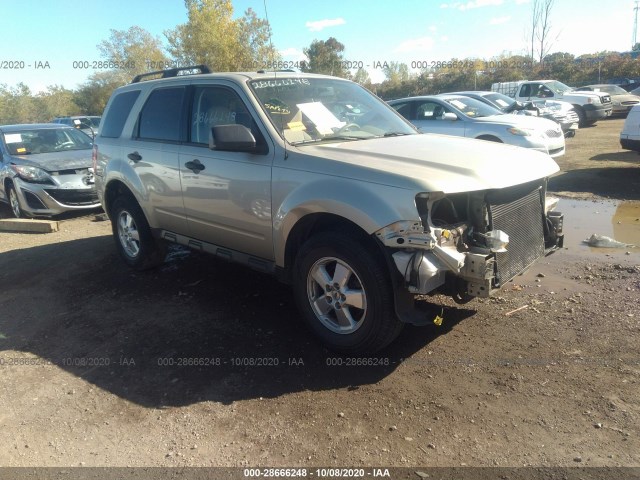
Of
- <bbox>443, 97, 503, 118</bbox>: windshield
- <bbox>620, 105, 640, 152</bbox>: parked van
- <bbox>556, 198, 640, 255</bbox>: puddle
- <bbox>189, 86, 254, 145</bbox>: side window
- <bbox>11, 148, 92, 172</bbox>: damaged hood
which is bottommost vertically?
<bbox>556, 198, 640, 255</bbox>: puddle

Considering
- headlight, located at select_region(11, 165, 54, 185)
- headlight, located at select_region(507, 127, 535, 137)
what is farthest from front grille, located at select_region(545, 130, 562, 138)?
headlight, located at select_region(11, 165, 54, 185)

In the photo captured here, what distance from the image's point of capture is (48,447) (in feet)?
10.1

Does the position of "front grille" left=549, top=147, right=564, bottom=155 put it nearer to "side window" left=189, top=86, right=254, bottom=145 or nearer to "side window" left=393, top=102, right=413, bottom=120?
"side window" left=393, top=102, right=413, bottom=120

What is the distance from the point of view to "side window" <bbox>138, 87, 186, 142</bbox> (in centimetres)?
513

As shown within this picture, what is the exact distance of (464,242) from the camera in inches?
137

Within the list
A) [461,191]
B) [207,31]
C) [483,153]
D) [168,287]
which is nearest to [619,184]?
[483,153]

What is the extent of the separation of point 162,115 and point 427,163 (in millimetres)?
3076

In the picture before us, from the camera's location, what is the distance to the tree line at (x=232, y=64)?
90.4ft

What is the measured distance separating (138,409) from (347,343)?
1.49 metres

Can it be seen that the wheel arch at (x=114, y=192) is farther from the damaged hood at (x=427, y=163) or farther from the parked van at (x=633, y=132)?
the parked van at (x=633, y=132)

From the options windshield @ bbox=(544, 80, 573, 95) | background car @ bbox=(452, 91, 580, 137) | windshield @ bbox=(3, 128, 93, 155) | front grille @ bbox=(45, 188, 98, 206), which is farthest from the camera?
windshield @ bbox=(544, 80, 573, 95)

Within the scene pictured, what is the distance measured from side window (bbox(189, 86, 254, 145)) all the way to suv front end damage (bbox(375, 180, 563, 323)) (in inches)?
67.7

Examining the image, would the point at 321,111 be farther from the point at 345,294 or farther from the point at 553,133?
the point at 553,133

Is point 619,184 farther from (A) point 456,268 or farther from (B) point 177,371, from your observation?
(B) point 177,371
